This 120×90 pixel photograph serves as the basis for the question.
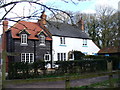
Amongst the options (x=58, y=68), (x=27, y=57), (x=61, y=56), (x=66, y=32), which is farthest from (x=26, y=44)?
(x=58, y=68)

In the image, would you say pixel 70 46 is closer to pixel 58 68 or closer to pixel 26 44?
pixel 26 44

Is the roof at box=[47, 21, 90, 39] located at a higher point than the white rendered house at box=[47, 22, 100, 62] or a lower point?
higher

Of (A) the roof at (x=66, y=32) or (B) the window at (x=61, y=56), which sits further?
(A) the roof at (x=66, y=32)

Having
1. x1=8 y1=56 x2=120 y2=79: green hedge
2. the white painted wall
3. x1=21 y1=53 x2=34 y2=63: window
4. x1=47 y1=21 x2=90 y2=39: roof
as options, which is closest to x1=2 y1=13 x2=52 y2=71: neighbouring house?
x1=21 y1=53 x2=34 y2=63: window

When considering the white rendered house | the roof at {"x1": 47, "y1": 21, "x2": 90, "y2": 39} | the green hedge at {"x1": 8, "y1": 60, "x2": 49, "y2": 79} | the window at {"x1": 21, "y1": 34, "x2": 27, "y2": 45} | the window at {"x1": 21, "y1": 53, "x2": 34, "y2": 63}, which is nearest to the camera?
the green hedge at {"x1": 8, "y1": 60, "x2": 49, "y2": 79}

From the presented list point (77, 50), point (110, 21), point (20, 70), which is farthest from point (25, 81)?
point (110, 21)

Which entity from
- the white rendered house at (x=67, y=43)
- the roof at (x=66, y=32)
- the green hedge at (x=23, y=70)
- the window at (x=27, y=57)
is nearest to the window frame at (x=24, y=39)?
the window at (x=27, y=57)

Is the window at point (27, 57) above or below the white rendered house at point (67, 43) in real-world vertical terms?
below

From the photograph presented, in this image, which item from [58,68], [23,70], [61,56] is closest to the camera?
[23,70]

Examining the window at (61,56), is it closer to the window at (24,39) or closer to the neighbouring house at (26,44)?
the neighbouring house at (26,44)

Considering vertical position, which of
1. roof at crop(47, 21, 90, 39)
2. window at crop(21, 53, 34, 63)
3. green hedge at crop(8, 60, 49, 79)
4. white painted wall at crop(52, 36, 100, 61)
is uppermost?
roof at crop(47, 21, 90, 39)

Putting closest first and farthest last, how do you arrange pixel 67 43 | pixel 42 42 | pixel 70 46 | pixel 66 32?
pixel 42 42 → pixel 67 43 → pixel 70 46 → pixel 66 32

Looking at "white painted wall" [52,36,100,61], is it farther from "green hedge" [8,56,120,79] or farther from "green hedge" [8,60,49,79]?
"green hedge" [8,60,49,79]

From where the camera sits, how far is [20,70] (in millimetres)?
13977
